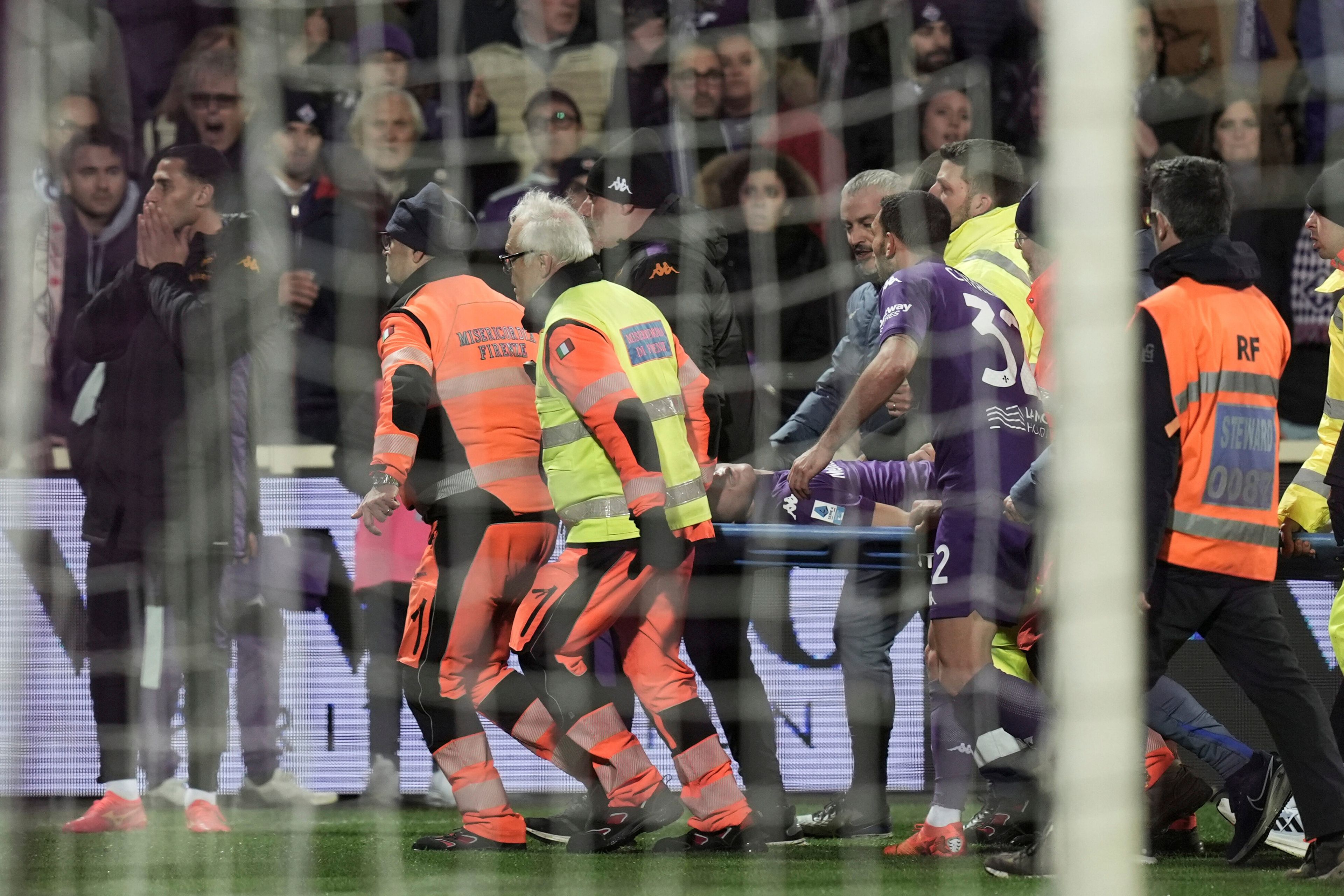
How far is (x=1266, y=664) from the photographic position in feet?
15.2

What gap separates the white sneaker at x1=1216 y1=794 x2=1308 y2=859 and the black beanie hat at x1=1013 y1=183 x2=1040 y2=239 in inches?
66.6

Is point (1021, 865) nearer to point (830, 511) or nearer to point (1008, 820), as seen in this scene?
point (1008, 820)

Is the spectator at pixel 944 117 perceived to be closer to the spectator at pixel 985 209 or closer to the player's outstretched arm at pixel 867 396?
the spectator at pixel 985 209

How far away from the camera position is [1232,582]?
15.2ft

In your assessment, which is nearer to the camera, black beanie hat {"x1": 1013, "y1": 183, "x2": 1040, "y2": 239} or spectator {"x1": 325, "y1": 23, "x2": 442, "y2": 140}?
black beanie hat {"x1": 1013, "y1": 183, "x2": 1040, "y2": 239}

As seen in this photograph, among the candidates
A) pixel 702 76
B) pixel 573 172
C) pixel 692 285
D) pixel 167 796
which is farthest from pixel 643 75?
pixel 167 796

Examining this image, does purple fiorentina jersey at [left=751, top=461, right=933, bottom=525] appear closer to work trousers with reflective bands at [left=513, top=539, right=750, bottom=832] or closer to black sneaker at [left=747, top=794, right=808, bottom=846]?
work trousers with reflective bands at [left=513, top=539, right=750, bottom=832]

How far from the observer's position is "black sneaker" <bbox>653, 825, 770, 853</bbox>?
17.2 feet

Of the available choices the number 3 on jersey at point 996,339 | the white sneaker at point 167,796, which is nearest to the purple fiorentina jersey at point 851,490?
the number 3 on jersey at point 996,339

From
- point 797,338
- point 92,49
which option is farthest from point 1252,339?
point 92,49

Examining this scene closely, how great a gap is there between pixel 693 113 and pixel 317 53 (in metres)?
1.34

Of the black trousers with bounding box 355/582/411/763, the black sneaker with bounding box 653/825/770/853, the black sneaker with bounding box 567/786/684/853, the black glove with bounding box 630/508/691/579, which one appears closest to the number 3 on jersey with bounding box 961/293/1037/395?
the black glove with bounding box 630/508/691/579

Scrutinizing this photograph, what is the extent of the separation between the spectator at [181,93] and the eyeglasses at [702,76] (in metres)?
1.73

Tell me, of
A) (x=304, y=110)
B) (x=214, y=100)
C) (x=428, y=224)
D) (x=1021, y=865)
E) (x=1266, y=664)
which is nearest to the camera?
(x=1266, y=664)
